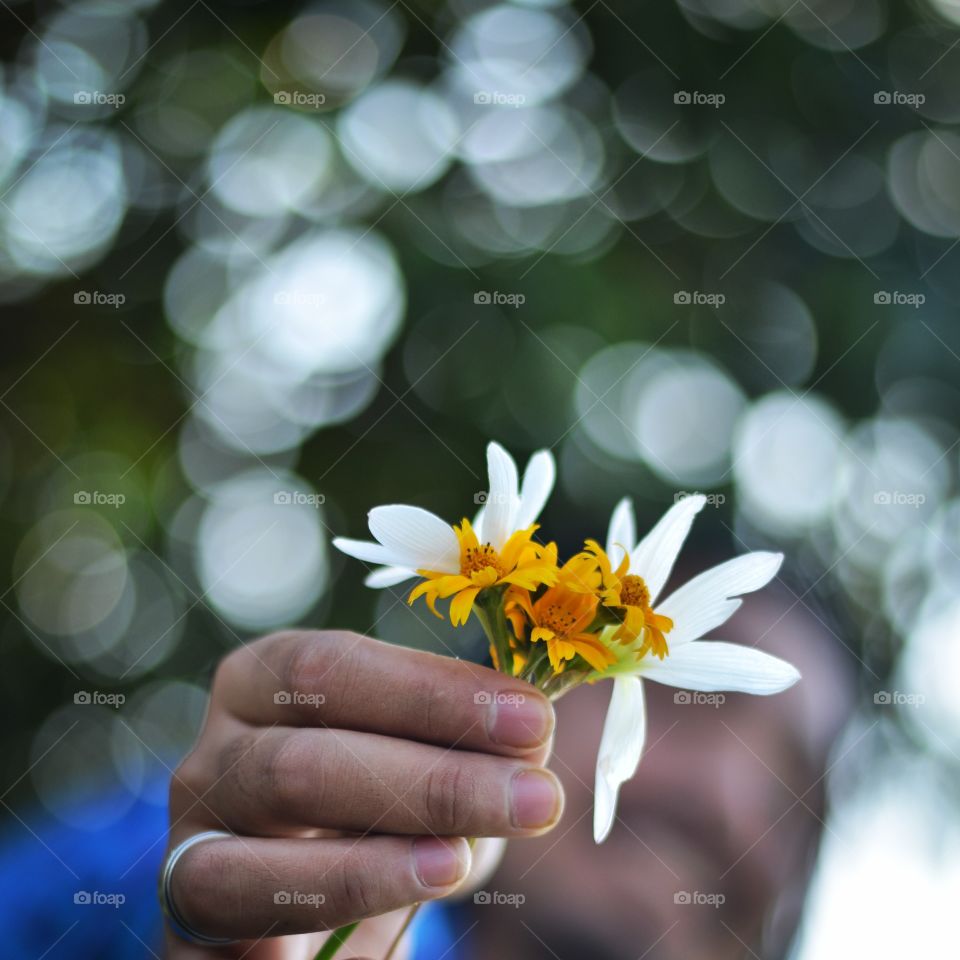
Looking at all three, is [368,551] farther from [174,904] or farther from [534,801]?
[174,904]

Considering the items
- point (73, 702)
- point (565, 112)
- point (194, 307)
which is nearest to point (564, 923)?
point (73, 702)

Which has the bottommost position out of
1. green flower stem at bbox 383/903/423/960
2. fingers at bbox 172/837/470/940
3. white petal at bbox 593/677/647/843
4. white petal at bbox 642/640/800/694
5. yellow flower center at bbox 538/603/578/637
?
fingers at bbox 172/837/470/940

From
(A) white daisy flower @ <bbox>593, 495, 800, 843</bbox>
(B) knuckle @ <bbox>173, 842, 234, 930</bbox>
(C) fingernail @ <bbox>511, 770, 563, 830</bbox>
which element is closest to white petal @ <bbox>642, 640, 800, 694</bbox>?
(A) white daisy flower @ <bbox>593, 495, 800, 843</bbox>

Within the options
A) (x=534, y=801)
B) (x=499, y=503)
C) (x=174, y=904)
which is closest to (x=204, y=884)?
(x=174, y=904)

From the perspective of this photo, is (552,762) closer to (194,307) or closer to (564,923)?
(564,923)

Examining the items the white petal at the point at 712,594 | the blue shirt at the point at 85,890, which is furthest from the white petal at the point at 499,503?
the blue shirt at the point at 85,890

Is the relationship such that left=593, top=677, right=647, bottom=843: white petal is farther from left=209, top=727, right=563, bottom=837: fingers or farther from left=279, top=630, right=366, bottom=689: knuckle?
left=279, top=630, right=366, bottom=689: knuckle
